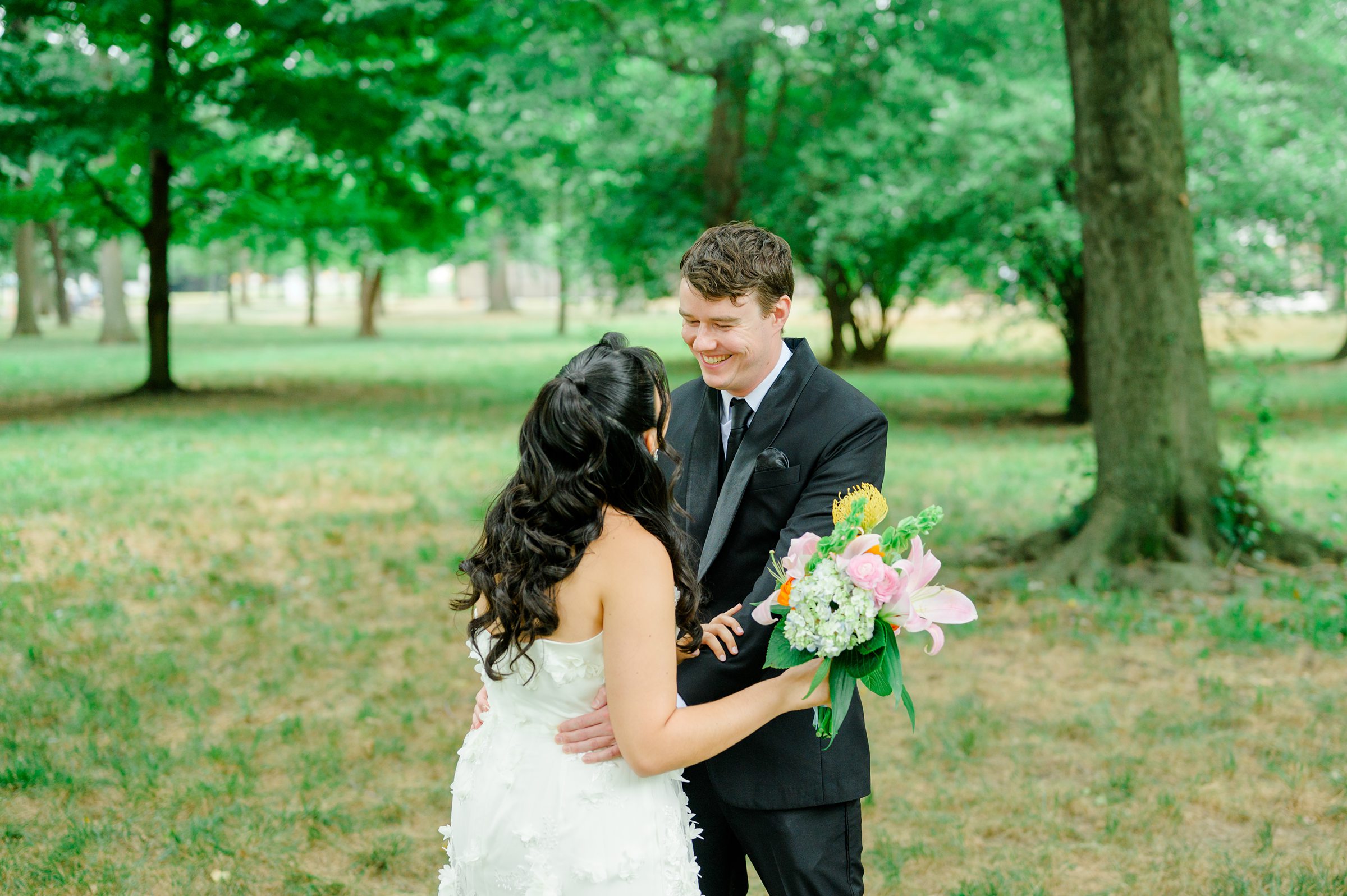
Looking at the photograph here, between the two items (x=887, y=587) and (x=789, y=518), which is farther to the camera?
(x=789, y=518)

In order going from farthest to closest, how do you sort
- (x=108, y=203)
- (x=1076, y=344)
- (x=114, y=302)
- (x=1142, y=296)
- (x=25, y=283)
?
(x=25, y=283) → (x=114, y=302) → (x=108, y=203) → (x=1076, y=344) → (x=1142, y=296)

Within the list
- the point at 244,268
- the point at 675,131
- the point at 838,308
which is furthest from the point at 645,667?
the point at 244,268

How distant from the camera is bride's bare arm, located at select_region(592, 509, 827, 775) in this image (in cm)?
222

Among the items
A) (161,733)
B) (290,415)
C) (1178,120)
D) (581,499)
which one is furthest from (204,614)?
(290,415)

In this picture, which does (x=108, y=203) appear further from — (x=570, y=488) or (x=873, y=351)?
(x=570, y=488)

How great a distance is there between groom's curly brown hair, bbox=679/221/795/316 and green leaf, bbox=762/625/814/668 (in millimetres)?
804

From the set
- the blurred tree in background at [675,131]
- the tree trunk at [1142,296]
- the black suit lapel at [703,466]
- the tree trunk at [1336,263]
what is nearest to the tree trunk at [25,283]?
the blurred tree in background at [675,131]

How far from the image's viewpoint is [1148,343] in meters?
7.93

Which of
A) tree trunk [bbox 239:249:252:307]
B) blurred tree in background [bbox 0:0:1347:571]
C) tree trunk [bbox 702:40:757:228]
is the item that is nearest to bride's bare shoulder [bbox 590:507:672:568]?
blurred tree in background [bbox 0:0:1347:571]

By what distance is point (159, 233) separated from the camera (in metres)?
18.9

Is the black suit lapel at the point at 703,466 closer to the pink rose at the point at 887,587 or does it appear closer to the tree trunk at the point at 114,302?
the pink rose at the point at 887,587

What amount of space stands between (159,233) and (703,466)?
1835cm

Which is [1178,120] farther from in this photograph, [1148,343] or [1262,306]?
[1262,306]

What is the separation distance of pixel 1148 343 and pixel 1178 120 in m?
1.53
